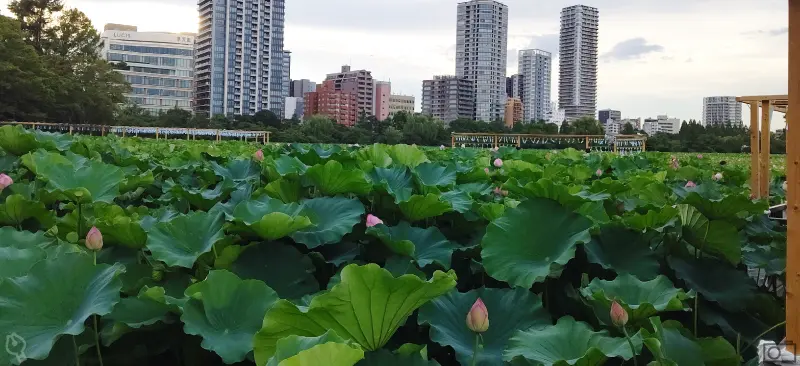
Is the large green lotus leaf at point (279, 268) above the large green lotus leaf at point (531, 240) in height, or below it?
below

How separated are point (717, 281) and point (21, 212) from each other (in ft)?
4.75

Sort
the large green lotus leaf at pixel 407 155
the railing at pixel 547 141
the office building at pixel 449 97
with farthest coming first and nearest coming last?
the office building at pixel 449 97 → the railing at pixel 547 141 → the large green lotus leaf at pixel 407 155

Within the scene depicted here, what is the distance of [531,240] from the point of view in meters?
1.10

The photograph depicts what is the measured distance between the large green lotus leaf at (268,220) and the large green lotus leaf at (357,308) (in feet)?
1.08

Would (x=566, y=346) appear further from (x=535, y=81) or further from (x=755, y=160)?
(x=535, y=81)

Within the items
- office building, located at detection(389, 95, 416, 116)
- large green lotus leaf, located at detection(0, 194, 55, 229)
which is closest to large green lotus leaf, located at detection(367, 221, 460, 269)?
large green lotus leaf, located at detection(0, 194, 55, 229)

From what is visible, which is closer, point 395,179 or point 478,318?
point 478,318

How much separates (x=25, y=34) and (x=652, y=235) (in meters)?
32.8

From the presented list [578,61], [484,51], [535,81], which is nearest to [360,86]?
[484,51]

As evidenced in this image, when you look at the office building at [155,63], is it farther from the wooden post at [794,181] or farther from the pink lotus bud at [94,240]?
the wooden post at [794,181]

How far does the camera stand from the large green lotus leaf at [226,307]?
81 cm

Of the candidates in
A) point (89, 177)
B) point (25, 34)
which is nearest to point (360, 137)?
point (25, 34)

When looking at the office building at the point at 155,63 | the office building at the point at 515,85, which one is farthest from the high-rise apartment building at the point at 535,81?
the office building at the point at 155,63

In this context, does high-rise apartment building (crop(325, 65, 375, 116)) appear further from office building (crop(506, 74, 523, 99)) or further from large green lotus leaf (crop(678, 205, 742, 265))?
A: large green lotus leaf (crop(678, 205, 742, 265))
